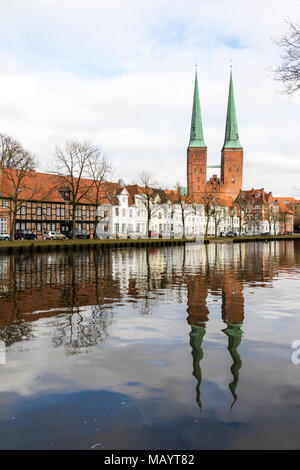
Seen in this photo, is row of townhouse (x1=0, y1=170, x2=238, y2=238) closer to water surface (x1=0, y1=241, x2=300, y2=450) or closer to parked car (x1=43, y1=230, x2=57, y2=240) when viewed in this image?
parked car (x1=43, y1=230, x2=57, y2=240)

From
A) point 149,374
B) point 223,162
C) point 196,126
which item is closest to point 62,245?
point 149,374

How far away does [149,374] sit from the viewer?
21.9 ft

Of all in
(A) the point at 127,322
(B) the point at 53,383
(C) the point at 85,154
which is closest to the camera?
(B) the point at 53,383

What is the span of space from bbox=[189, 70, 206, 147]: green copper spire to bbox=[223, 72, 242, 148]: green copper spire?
33.3ft

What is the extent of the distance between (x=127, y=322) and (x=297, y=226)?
18698 cm

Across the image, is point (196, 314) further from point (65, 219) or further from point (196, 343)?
point (65, 219)

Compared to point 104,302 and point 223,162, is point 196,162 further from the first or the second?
point 104,302

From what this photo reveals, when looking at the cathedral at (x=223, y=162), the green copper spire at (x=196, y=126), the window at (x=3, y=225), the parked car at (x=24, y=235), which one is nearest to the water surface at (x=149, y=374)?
the parked car at (x=24, y=235)

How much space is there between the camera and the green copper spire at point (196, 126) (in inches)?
6073

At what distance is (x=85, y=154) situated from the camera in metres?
57.9

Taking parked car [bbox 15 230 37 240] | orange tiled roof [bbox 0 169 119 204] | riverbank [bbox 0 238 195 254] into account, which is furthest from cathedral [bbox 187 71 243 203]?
riverbank [bbox 0 238 195 254]

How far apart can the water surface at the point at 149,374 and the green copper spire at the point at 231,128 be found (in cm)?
15406

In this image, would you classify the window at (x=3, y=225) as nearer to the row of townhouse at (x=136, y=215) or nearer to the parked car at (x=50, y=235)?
the parked car at (x=50, y=235)

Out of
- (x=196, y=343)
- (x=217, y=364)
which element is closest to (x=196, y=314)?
(x=196, y=343)
